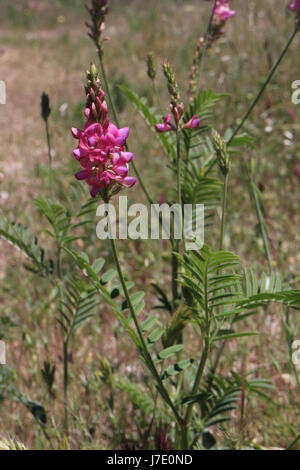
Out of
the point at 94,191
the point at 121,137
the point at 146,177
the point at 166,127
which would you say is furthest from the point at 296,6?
the point at 146,177

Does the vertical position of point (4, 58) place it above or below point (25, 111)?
above

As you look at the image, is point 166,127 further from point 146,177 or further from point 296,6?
point 146,177

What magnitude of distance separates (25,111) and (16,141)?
1037mm

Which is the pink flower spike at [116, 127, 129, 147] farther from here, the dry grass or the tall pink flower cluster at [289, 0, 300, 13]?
the tall pink flower cluster at [289, 0, 300, 13]

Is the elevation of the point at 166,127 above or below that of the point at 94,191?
above

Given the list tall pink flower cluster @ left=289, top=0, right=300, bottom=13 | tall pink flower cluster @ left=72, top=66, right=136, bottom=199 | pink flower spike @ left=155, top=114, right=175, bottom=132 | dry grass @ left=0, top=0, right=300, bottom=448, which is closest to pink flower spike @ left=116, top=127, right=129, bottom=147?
tall pink flower cluster @ left=72, top=66, right=136, bottom=199

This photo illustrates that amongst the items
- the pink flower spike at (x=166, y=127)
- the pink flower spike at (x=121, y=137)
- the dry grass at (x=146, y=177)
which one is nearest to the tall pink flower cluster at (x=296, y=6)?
the dry grass at (x=146, y=177)

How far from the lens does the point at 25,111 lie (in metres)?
4.99

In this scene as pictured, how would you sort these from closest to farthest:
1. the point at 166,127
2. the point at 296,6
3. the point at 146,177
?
the point at 166,127 → the point at 296,6 → the point at 146,177

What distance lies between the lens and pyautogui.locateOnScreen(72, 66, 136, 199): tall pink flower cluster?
80 cm

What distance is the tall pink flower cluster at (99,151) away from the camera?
803 millimetres

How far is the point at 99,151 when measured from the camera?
0.81 m
